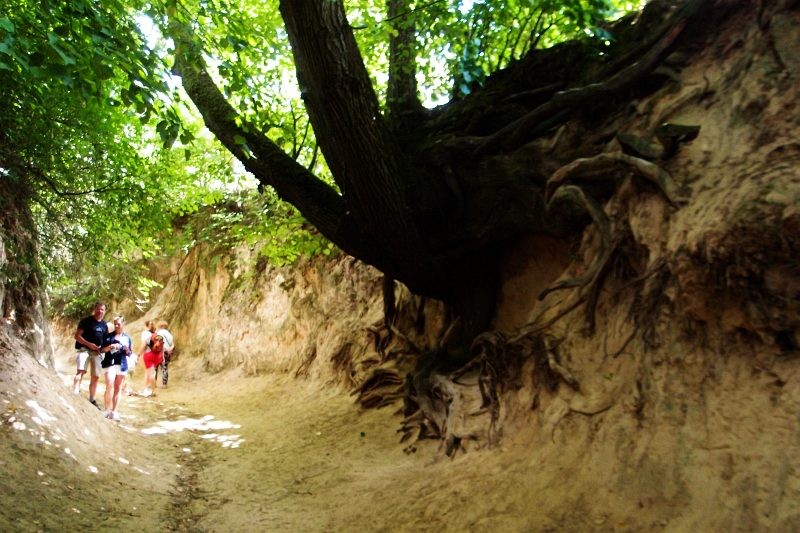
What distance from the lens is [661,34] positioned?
16.1ft

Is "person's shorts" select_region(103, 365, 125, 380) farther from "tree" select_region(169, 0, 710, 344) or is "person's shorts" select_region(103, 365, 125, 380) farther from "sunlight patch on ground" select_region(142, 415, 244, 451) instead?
"tree" select_region(169, 0, 710, 344)

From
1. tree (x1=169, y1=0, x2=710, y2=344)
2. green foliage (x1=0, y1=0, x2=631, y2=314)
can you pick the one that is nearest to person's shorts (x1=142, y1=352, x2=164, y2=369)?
green foliage (x1=0, y1=0, x2=631, y2=314)

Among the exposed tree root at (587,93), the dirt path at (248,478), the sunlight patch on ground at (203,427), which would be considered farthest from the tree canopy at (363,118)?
the sunlight patch on ground at (203,427)

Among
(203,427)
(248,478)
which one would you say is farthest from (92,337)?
(248,478)

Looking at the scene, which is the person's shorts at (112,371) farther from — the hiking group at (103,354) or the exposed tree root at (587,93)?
the exposed tree root at (587,93)

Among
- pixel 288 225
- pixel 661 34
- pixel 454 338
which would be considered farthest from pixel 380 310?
pixel 661 34

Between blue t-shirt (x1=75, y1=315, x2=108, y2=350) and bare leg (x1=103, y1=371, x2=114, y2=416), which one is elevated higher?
blue t-shirt (x1=75, y1=315, x2=108, y2=350)

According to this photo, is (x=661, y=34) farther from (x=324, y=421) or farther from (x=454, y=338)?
(x=324, y=421)

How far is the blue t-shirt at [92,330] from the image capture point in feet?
24.1

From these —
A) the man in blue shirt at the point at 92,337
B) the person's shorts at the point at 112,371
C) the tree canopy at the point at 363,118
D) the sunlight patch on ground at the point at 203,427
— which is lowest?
the sunlight patch on ground at the point at 203,427

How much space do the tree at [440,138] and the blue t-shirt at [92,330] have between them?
3.14 m

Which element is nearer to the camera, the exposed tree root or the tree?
the exposed tree root

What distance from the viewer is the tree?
16.3 ft

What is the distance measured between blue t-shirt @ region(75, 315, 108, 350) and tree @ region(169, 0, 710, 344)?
124 inches
